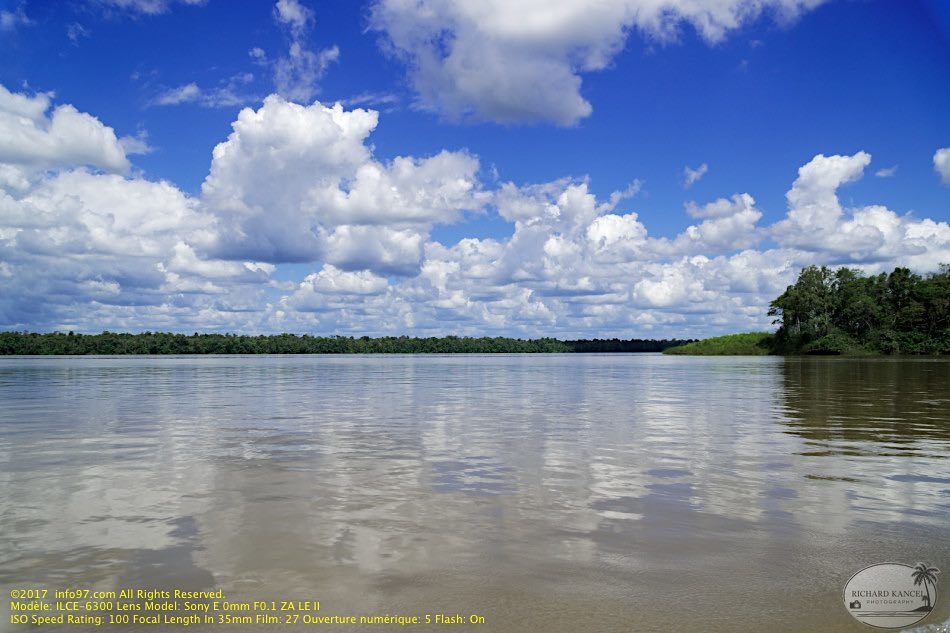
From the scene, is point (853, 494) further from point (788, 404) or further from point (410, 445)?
point (788, 404)

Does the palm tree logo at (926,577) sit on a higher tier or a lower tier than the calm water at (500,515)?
higher

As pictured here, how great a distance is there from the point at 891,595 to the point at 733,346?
172 m

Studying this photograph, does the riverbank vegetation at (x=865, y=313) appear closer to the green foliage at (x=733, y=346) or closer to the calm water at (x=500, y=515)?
the green foliage at (x=733, y=346)

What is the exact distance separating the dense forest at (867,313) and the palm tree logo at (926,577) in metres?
139

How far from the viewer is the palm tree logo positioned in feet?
22.3

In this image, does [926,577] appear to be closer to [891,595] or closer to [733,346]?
[891,595]

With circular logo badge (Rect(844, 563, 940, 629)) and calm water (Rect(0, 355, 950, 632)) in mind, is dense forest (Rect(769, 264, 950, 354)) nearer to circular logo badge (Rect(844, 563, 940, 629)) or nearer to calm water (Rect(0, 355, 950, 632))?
calm water (Rect(0, 355, 950, 632))

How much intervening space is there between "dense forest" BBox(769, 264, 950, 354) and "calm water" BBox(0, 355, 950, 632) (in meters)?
123

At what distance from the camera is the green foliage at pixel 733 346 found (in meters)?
165

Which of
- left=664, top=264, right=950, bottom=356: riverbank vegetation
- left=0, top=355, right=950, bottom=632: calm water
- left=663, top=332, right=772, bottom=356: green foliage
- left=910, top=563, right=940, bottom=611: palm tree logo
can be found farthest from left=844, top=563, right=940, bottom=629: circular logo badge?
left=663, top=332, right=772, bottom=356: green foliage

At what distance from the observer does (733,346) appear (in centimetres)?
16825

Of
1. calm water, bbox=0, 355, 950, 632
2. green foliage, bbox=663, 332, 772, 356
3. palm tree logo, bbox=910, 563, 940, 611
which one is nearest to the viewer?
palm tree logo, bbox=910, 563, 940, 611

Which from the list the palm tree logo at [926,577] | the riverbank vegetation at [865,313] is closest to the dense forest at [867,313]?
the riverbank vegetation at [865,313]

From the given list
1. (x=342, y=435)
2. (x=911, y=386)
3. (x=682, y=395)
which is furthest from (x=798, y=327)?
(x=342, y=435)
